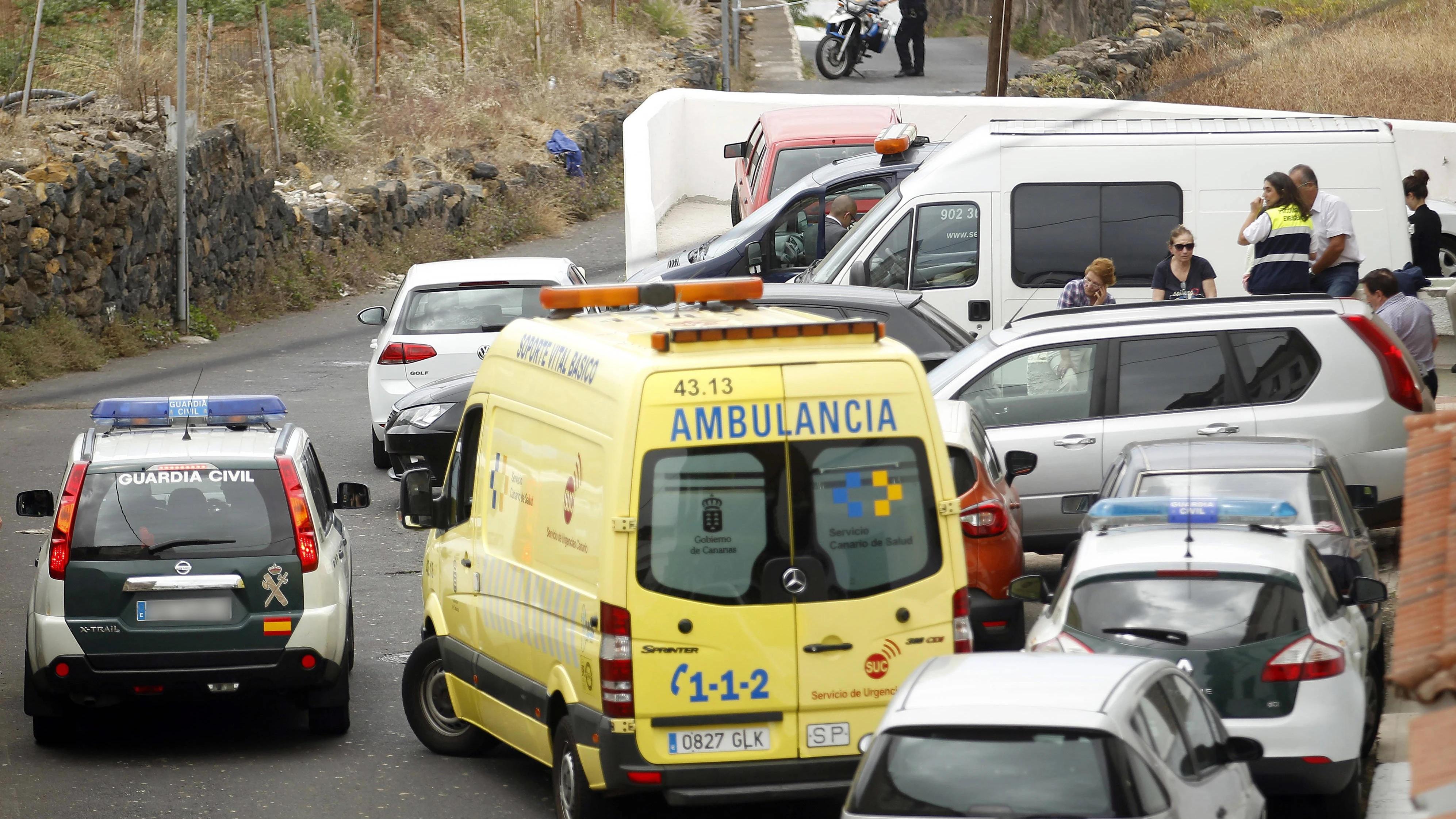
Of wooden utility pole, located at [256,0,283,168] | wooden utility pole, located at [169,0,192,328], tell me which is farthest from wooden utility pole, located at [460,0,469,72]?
wooden utility pole, located at [169,0,192,328]

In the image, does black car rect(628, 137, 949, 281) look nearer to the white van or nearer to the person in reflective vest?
the white van

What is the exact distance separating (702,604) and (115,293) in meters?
17.3

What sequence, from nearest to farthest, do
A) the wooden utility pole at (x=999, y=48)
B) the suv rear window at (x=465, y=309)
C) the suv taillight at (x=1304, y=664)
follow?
the suv taillight at (x=1304, y=664), the suv rear window at (x=465, y=309), the wooden utility pole at (x=999, y=48)

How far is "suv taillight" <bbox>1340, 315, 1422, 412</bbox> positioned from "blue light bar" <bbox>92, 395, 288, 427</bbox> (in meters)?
6.53

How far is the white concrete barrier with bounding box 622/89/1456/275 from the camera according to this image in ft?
77.5

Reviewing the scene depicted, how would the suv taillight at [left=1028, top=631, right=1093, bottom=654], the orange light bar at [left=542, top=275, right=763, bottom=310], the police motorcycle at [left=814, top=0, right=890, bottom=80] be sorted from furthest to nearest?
the police motorcycle at [left=814, top=0, right=890, bottom=80]
the orange light bar at [left=542, top=275, right=763, bottom=310]
the suv taillight at [left=1028, top=631, right=1093, bottom=654]

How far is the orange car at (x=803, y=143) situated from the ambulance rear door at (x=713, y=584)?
12902 mm

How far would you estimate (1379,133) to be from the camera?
14.4 m

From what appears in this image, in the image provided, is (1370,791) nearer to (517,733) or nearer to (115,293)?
(517,733)

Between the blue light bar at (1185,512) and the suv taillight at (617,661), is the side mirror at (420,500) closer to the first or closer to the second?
the suv taillight at (617,661)

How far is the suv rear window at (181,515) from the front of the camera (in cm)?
891

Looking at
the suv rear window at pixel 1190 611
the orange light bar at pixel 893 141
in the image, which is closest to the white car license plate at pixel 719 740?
the suv rear window at pixel 1190 611

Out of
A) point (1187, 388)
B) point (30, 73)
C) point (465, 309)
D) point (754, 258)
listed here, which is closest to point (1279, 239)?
point (1187, 388)

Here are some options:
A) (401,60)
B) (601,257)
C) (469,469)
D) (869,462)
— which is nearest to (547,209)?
(601,257)
